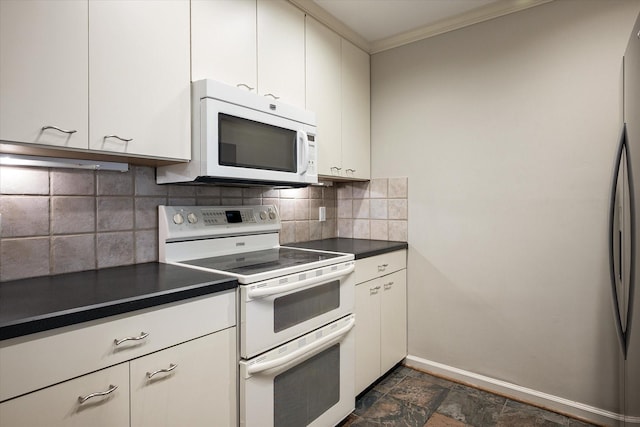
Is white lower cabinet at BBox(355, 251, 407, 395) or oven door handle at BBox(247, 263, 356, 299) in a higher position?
oven door handle at BBox(247, 263, 356, 299)

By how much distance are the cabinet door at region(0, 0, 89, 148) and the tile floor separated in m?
1.90

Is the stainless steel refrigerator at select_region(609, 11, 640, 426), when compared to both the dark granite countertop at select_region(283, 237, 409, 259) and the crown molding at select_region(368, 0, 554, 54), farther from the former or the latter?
the dark granite countertop at select_region(283, 237, 409, 259)

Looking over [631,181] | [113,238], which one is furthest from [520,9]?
[113,238]

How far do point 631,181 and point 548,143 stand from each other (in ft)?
2.46

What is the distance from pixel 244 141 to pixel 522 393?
2.18 meters

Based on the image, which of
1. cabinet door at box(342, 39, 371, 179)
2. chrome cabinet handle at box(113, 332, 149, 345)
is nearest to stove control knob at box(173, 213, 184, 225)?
chrome cabinet handle at box(113, 332, 149, 345)

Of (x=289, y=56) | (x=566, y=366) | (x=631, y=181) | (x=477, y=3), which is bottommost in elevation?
(x=566, y=366)

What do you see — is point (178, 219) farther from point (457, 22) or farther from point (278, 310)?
point (457, 22)

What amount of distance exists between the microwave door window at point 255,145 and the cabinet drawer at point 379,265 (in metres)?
0.70

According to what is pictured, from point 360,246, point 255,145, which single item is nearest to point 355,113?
point 360,246

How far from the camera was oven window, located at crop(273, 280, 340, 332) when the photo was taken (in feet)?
4.83

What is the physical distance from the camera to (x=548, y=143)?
2.02m

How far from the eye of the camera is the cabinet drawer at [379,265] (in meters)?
2.06

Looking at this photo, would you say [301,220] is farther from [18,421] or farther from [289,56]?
[18,421]
